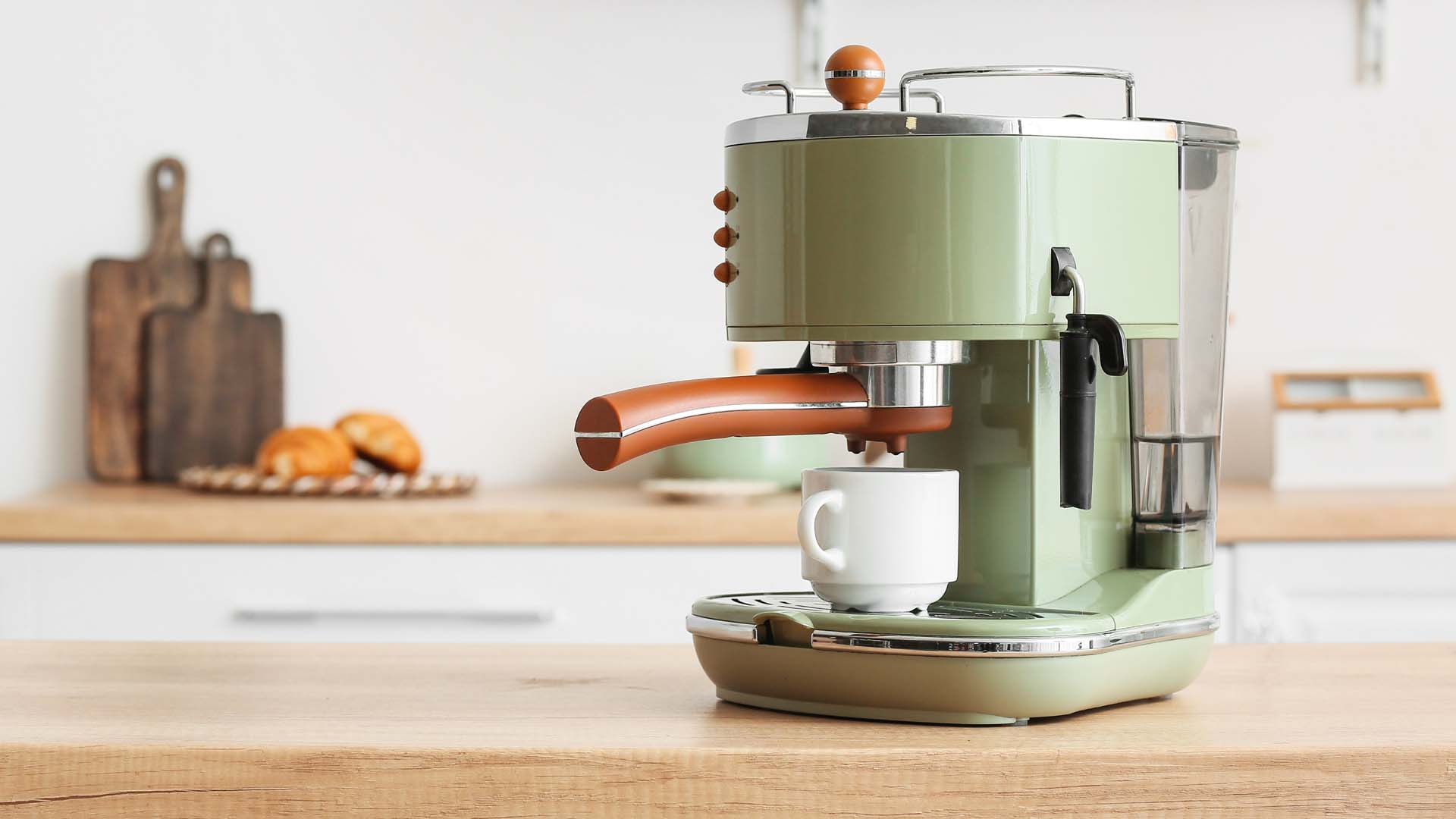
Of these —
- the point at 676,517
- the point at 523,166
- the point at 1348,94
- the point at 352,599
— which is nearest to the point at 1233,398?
the point at 1348,94

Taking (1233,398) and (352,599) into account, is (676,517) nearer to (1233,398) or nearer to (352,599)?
(352,599)

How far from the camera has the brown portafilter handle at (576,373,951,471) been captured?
2.44ft

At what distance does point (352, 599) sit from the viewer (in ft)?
6.30

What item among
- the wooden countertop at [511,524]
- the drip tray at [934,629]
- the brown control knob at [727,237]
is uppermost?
the brown control knob at [727,237]

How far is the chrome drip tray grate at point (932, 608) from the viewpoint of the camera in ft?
2.72

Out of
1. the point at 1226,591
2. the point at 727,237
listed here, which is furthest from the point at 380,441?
the point at 727,237

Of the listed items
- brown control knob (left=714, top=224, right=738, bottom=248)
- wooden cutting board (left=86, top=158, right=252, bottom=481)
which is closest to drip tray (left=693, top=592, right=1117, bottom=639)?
brown control knob (left=714, top=224, right=738, bottom=248)

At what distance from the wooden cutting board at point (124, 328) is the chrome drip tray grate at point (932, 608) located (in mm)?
1678

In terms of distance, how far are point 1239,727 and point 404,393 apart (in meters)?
1.84

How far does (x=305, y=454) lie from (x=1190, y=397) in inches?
58.4

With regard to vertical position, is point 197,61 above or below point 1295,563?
above

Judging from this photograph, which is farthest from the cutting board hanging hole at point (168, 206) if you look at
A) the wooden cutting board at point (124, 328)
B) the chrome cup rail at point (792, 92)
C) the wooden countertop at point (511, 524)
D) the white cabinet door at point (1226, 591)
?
the chrome cup rail at point (792, 92)

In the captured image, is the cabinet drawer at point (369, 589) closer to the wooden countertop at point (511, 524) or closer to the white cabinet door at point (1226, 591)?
the wooden countertop at point (511, 524)

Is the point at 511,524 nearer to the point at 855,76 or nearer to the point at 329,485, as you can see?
the point at 329,485
